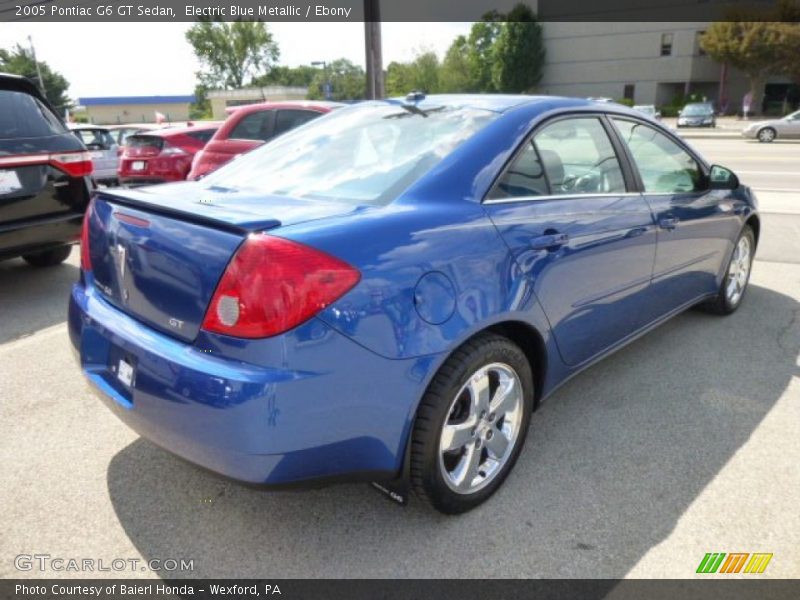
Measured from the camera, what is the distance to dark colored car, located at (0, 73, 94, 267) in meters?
4.63

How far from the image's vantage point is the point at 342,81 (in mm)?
94375

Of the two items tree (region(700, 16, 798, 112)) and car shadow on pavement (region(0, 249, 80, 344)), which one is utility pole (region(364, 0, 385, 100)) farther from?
tree (region(700, 16, 798, 112))

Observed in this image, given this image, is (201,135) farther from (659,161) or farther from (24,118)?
(659,161)

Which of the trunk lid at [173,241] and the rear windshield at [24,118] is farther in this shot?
the rear windshield at [24,118]

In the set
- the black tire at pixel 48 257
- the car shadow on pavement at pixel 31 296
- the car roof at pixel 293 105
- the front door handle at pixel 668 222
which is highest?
the car roof at pixel 293 105

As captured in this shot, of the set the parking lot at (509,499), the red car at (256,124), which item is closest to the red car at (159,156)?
the red car at (256,124)

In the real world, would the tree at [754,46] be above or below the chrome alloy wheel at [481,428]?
above

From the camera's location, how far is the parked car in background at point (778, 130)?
77.5 feet

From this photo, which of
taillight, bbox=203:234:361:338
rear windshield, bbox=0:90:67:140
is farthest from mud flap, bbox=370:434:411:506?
rear windshield, bbox=0:90:67:140

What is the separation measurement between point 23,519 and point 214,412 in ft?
3.87

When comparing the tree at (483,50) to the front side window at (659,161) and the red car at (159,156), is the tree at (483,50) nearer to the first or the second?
the red car at (159,156)

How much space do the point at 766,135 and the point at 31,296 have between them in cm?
2686

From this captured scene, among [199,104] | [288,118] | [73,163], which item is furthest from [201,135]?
[199,104]

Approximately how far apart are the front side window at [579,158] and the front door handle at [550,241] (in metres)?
0.24
